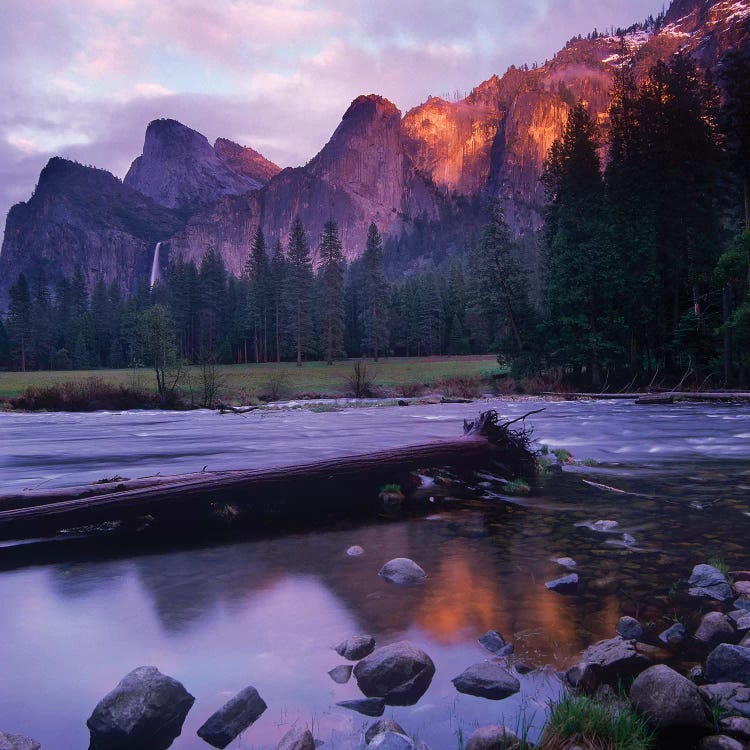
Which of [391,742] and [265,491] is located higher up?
[265,491]

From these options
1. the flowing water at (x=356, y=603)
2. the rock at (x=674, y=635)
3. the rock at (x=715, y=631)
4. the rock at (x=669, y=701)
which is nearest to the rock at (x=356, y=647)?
the flowing water at (x=356, y=603)

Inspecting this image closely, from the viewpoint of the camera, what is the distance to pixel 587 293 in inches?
1593

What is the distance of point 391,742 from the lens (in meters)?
3.05

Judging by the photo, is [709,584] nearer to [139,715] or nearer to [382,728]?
[382,728]

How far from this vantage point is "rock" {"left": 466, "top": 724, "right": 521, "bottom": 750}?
3042 millimetres

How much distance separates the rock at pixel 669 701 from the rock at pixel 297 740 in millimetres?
1878

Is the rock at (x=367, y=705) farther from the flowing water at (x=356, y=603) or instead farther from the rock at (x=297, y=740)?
the rock at (x=297, y=740)

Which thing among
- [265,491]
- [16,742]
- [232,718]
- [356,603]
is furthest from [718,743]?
[265,491]

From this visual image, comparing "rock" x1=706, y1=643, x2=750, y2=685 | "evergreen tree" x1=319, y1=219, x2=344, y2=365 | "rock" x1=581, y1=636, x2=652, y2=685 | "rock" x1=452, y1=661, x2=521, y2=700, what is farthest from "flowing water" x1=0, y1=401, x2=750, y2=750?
"evergreen tree" x1=319, y1=219, x2=344, y2=365

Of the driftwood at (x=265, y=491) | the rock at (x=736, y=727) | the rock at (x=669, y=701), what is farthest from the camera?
the driftwood at (x=265, y=491)

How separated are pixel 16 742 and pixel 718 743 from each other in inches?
151

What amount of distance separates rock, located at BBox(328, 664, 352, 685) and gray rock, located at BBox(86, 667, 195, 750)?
1.01 metres

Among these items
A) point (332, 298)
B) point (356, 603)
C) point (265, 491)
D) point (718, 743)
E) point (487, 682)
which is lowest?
point (356, 603)

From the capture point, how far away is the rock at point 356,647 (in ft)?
14.5
